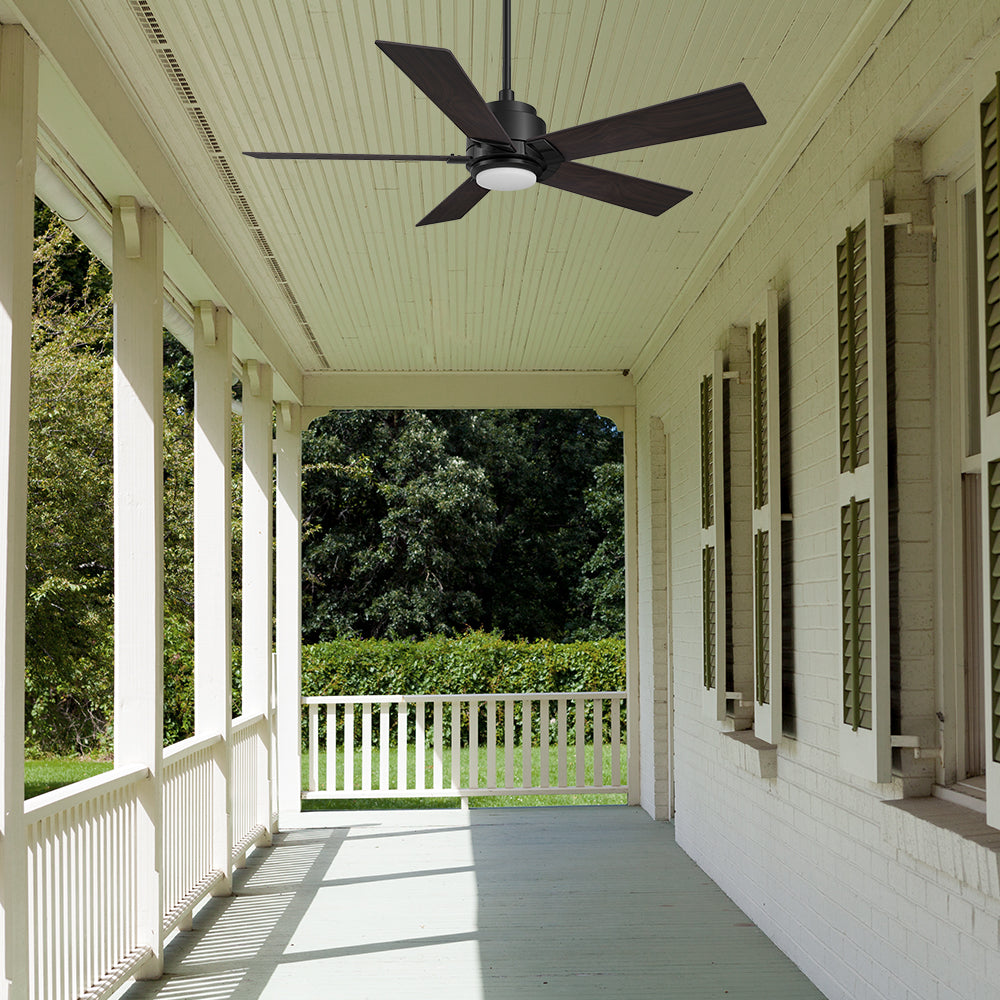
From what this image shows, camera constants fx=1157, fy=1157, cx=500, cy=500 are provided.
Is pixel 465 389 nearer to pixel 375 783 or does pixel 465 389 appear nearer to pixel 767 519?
pixel 767 519

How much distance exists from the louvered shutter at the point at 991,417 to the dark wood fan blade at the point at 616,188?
85 cm

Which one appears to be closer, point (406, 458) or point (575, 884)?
point (575, 884)

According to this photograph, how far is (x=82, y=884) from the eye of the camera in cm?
369

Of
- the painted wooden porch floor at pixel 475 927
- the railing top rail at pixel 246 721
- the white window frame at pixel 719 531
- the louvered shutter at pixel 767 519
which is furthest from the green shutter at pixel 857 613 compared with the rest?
the railing top rail at pixel 246 721

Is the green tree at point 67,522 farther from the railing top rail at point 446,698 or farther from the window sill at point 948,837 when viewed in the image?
the window sill at point 948,837

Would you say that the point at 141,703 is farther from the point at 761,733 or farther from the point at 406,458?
the point at 406,458

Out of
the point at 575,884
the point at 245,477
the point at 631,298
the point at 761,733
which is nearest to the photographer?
the point at 761,733

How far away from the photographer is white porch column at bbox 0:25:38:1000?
2926 millimetres

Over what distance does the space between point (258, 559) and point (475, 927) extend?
3170 millimetres

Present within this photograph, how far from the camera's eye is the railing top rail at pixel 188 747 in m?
4.89

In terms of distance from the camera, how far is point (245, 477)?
7.57 meters

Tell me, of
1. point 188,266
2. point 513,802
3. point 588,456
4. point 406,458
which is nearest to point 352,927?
point 188,266

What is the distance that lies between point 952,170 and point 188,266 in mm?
3328

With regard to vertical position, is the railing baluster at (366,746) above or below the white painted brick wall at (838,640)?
below
